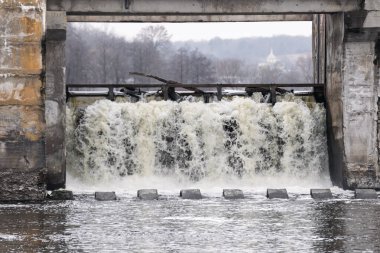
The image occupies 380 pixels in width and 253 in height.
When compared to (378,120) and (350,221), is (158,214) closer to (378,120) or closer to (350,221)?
(350,221)

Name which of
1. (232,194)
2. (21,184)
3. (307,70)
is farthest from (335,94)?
(307,70)

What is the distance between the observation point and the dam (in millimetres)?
21000

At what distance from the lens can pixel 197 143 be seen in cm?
2447

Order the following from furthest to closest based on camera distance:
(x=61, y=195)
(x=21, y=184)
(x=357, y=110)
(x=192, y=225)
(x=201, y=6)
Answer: (x=357, y=110) → (x=201, y=6) → (x=61, y=195) → (x=21, y=184) → (x=192, y=225)

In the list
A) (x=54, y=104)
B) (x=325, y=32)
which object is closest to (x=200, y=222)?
(x=54, y=104)

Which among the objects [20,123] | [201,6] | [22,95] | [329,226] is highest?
[201,6]

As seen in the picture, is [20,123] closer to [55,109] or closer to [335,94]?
[55,109]

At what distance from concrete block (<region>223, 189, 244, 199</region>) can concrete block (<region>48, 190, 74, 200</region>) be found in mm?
3327

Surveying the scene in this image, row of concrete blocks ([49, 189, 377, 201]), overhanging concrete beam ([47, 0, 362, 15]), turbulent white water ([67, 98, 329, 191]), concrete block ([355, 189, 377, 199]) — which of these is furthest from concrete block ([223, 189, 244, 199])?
overhanging concrete beam ([47, 0, 362, 15])

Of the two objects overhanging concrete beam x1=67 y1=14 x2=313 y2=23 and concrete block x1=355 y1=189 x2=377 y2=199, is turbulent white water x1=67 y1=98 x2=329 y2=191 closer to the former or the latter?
concrete block x1=355 y1=189 x2=377 y2=199

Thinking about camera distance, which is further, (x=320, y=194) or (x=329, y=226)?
(x=320, y=194)

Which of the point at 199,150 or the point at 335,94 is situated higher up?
the point at 335,94

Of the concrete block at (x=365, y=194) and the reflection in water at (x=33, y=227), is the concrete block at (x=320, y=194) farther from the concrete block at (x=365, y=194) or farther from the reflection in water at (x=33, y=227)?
the reflection in water at (x=33, y=227)

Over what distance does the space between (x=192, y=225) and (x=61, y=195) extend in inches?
210
